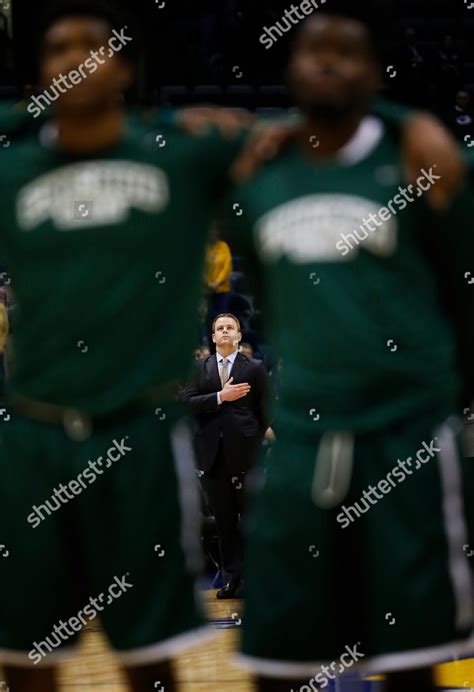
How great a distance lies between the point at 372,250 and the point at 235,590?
5685 millimetres

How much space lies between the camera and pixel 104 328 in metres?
2.89

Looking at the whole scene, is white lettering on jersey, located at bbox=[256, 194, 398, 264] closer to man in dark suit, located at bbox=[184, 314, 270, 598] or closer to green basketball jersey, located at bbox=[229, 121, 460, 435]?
green basketball jersey, located at bbox=[229, 121, 460, 435]

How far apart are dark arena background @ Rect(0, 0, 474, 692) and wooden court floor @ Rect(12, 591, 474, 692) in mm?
10

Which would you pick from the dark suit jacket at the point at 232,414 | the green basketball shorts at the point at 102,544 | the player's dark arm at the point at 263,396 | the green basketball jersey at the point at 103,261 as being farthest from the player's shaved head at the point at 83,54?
the player's dark arm at the point at 263,396

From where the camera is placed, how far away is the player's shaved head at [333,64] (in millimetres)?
2812

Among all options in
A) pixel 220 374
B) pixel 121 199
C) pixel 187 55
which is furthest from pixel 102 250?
pixel 187 55

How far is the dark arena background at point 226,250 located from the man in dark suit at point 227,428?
0.03 m

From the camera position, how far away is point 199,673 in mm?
5859

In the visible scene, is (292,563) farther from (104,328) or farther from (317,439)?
(104,328)

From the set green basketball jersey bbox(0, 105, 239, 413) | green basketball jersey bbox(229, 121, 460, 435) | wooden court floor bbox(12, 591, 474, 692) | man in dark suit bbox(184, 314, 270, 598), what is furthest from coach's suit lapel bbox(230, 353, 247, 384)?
green basketball jersey bbox(229, 121, 460, 435)

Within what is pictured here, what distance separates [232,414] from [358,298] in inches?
217

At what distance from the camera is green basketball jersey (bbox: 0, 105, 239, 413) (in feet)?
9.51

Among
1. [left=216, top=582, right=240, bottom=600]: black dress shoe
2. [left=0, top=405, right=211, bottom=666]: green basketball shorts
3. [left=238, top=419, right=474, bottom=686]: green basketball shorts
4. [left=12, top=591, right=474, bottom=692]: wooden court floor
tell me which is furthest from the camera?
[left=216, top=582, right=240, bottom=600]: black dress shoe

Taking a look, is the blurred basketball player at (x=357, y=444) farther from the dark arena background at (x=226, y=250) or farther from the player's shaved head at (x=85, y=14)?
the player's shaved head at (x=85, y=14)
